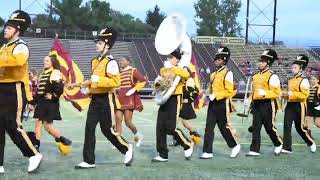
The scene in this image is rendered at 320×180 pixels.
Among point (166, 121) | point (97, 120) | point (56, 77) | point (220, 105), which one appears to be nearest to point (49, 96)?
point (56, 77)

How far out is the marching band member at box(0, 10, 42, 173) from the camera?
7227mm

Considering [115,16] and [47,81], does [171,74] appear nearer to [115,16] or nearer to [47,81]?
[47,81]

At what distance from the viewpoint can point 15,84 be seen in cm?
740

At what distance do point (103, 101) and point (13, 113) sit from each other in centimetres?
134

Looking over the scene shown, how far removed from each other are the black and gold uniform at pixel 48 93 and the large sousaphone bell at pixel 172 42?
1.66m

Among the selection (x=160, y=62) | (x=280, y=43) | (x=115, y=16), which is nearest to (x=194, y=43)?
(x=160, y=62)

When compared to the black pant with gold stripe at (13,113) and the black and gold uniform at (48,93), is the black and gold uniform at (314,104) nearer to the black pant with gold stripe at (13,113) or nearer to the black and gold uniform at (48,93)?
the black and gold uniform at (48,93)

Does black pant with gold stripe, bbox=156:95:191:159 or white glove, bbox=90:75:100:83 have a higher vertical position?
white glove, bbox=90:75:100:83

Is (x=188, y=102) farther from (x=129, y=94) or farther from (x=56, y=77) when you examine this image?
(x=56, y=77)

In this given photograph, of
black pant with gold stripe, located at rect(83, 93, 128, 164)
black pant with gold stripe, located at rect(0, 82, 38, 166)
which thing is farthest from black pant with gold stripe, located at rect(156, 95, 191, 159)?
black pant with gold stripe, located at rect(0, 82, 38, 166)

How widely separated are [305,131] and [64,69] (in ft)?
15.8

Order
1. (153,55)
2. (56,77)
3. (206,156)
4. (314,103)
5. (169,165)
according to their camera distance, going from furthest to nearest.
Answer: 1. (153,55)
2. (314,103)
3. (206,156)
4. (56,77)
5. (169,165)

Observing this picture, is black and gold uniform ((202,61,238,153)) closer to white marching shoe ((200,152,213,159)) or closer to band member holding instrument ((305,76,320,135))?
white marching shoe ((200,152,213,159))

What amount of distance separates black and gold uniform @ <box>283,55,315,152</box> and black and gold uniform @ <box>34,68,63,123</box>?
423 cm
